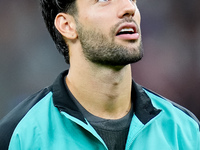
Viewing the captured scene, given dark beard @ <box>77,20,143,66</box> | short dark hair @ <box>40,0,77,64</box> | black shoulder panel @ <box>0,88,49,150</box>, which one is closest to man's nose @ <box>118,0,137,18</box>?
dark beard @ <box>77,20,143,66</box>

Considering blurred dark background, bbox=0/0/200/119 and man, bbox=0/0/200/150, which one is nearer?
man, bbox=0/0/200/150

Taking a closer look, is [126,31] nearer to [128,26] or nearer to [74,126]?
[128,26]

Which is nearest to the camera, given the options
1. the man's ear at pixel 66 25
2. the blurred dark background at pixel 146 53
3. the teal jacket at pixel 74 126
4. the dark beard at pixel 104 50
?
the teal jacket at pixel 74 126

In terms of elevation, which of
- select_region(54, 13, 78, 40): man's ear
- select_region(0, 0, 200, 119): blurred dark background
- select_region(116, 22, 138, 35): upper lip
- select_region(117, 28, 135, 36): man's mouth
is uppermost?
select_region(54, 13, 78, 40): man's ear

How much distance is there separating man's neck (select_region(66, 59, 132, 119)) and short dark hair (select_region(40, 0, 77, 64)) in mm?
303

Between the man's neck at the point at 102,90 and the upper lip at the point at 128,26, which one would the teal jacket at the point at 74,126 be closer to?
the man's neck at the point at 102,90

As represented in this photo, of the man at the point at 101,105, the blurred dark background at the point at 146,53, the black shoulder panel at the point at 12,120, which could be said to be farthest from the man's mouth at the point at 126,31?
the blurred dark background at the point at 146,53

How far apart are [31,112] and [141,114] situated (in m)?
0.59

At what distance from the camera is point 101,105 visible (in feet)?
6.59

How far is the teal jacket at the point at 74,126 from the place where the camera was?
5.94 feet

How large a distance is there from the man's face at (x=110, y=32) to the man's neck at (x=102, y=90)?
0.22 feet

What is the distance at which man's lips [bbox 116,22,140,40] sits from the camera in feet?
6.44

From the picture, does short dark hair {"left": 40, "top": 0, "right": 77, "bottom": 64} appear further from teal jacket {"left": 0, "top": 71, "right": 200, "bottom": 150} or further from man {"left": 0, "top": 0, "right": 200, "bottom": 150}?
teal jacket {"left": 0, "top": 71, "right": 200, "bottom": 150}

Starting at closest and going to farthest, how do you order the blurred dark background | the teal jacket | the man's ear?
the teal jacket → the man's ear → the blurred dark background
